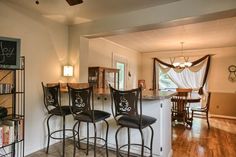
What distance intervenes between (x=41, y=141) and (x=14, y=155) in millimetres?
649

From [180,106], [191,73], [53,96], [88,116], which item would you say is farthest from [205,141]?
[191,73]

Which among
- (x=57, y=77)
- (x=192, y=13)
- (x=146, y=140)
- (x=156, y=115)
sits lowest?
(x=146, y=140)

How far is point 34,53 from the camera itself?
294 centimetres

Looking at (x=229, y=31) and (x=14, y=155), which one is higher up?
(x=229, y=31)

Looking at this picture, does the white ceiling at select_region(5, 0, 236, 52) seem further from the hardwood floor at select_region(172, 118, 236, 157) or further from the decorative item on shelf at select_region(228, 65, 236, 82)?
the hardwood floor at select_region(172, 118, 236, 157)

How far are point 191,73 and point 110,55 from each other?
3176 millimetres

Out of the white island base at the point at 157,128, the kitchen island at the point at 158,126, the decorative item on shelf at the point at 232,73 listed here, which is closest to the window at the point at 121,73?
the white island base at the point at 157,128

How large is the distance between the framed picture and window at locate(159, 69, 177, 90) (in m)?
5.66

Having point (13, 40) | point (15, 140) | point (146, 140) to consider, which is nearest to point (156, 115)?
point (146, 140)

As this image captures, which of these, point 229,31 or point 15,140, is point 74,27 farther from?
point 229,31

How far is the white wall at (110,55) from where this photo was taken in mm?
4719

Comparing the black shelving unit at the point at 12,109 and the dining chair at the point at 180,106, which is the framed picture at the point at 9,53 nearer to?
the black shelving unit at the point at 12,109

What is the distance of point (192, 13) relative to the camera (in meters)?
2.39

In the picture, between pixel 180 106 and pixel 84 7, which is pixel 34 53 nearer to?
pixel 84 7
